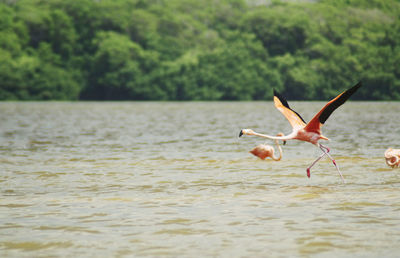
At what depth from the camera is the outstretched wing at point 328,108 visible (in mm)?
10258

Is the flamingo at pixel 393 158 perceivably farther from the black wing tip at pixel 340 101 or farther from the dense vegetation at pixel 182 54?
the dense vegetation at pixel 182 54

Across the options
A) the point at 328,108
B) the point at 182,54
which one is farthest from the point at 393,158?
the point at 182,54

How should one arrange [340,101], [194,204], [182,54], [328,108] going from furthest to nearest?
[182,54] → [328,108] → [340,101] → [194,204]

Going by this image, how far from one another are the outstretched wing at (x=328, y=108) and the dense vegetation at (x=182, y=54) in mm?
73199

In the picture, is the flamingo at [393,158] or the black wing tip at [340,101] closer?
the black wing tip at [340,101]

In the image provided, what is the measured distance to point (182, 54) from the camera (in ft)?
302

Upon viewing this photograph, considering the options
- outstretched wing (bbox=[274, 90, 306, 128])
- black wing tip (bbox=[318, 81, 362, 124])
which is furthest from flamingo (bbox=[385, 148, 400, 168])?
black wing tip (bbox=[318, 81, 362, 124])

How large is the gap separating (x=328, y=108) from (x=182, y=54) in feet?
268

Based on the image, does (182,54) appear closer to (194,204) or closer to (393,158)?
(393,158)

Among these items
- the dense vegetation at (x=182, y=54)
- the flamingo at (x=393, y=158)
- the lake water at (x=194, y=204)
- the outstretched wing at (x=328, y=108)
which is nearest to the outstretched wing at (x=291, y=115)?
the outstretched wing at (x=328, y=108)

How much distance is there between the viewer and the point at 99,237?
7812 mm

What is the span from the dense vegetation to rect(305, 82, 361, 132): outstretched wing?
73199 millimetres

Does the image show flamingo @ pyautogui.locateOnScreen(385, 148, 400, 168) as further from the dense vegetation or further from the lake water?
the dense vegetation

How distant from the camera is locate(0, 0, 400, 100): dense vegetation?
279 ft
